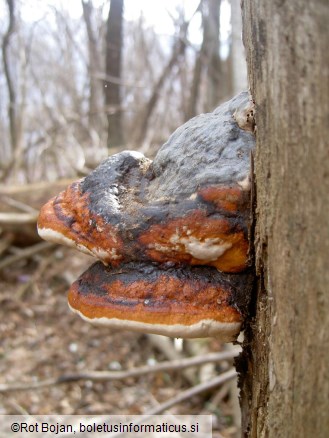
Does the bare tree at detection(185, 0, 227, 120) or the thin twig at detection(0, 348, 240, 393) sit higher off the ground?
the bare tree at detection(185, 0, 227, 120)

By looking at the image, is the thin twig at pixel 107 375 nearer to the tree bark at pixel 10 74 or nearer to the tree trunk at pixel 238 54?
the tree trunk at pixel 238 54

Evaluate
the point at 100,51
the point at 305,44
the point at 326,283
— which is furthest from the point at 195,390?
the point at 100,51

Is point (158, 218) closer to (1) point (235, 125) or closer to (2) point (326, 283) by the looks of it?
(1) point (235, 125)

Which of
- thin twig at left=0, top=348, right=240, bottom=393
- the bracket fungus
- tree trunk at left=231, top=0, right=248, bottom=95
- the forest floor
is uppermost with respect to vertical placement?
tree trunk at left=231, top=0, right=248, bottom=95

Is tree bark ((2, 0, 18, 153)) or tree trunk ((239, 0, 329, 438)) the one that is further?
tree bark ((2, 0, 18, 153))
